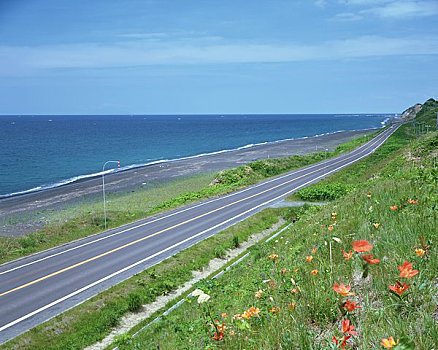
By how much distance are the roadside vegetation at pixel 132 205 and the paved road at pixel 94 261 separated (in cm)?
247

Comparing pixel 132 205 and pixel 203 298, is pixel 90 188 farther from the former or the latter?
pixel 203 298

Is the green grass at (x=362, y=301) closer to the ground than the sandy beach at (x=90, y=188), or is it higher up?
higher up

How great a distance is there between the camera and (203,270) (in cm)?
2402

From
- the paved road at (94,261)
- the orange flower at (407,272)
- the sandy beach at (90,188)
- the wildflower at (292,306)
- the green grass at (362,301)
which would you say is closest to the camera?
the orange flower at (407,272)

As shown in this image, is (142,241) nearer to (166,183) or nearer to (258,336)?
(258,336)

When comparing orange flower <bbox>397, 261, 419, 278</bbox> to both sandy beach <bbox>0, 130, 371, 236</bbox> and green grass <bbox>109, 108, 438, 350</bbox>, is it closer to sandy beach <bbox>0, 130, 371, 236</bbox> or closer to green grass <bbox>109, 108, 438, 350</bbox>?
green grass <bbox>109, 108, 438, 350</bbox>

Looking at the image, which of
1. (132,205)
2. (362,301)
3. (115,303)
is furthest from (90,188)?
(362,301)

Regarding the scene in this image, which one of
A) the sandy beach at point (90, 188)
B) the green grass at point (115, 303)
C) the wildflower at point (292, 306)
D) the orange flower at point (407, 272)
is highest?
the orange flower at point (407, 272)

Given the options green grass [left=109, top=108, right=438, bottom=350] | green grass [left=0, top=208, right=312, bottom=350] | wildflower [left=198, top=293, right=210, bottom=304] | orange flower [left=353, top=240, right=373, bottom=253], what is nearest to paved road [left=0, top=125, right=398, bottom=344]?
green grass [left=0, top=208, right=312, bottom=350]

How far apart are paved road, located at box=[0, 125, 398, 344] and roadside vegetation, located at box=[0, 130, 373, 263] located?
2.47 metres

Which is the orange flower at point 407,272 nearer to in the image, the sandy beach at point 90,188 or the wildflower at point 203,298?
the wildflower at point 203,298

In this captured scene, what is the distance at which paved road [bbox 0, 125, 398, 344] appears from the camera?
19.3m

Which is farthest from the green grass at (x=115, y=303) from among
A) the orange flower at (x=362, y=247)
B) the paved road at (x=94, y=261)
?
the orange flower at (x=362, y=247)

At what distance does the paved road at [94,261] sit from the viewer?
A: 63.3ft
